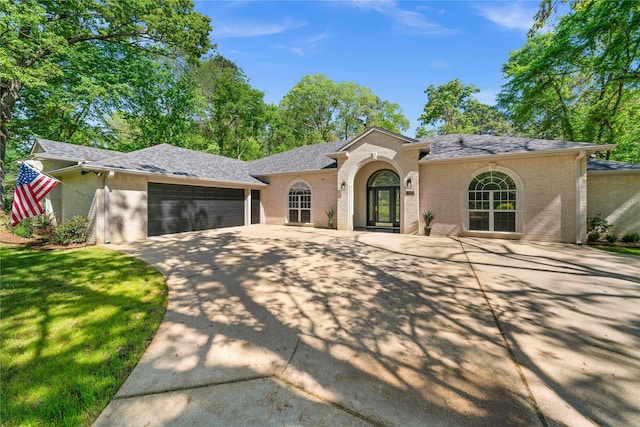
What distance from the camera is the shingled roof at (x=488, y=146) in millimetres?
9579

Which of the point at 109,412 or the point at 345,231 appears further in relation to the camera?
the point at 345,231

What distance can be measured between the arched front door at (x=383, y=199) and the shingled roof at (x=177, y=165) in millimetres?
7344

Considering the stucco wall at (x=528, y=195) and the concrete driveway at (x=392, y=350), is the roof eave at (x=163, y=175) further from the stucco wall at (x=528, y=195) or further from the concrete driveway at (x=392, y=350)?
the stucco wall at (x=528, y=195)

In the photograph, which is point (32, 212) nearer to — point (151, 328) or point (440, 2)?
point (151, 328)

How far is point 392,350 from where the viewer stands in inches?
115

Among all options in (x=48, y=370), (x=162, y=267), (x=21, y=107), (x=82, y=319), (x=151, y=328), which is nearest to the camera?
(x=48, y=370)

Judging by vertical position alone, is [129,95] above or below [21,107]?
above

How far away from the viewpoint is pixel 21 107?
16000 millimetres

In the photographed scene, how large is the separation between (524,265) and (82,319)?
9.38m

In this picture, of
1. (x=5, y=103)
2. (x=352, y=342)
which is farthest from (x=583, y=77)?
(x=5, y=103)

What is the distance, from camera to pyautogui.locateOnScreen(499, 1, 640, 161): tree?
10188mm

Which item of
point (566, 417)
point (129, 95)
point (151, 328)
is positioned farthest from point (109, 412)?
point (129, 95)

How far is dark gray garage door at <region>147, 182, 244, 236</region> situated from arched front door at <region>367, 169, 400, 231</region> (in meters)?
8.23

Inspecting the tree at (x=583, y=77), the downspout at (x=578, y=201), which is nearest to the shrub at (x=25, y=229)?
the tree at (x=583, y=77)
